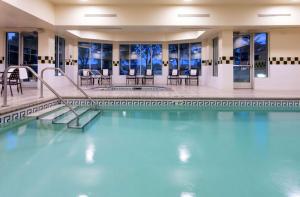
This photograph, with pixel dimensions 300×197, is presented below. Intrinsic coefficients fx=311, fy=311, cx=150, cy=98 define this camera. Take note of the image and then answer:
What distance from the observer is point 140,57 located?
630 inches

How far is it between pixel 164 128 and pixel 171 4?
208 inches

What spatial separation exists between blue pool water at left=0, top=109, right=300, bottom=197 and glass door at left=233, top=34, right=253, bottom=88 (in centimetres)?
588

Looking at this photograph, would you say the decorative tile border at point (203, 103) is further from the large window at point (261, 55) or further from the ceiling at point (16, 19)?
the large window at point (261, 55)

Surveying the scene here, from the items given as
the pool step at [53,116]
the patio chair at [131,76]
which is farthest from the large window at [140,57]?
the pool step at [53,116]

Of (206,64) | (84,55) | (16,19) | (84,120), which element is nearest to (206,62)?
(206,64)

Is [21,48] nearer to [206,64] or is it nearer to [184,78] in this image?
[184,78]

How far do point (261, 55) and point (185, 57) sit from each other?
195 inches

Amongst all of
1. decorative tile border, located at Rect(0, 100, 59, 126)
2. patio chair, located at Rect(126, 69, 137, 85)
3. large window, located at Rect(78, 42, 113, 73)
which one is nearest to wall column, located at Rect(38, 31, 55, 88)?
decorative tile border, located at Rect(0, 100, 59, 126)

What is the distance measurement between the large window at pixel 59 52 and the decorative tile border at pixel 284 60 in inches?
316

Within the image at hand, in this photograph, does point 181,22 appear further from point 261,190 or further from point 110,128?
point 261,190

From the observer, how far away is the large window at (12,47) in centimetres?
1116

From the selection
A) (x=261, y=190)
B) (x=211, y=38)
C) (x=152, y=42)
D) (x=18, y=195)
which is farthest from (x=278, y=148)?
(x=152, y=42)

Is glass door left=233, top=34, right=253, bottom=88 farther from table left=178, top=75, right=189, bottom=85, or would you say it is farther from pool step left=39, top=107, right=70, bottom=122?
pool step left=39, top=107, right=70, bottom=122

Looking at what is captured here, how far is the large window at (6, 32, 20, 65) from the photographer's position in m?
11.2
